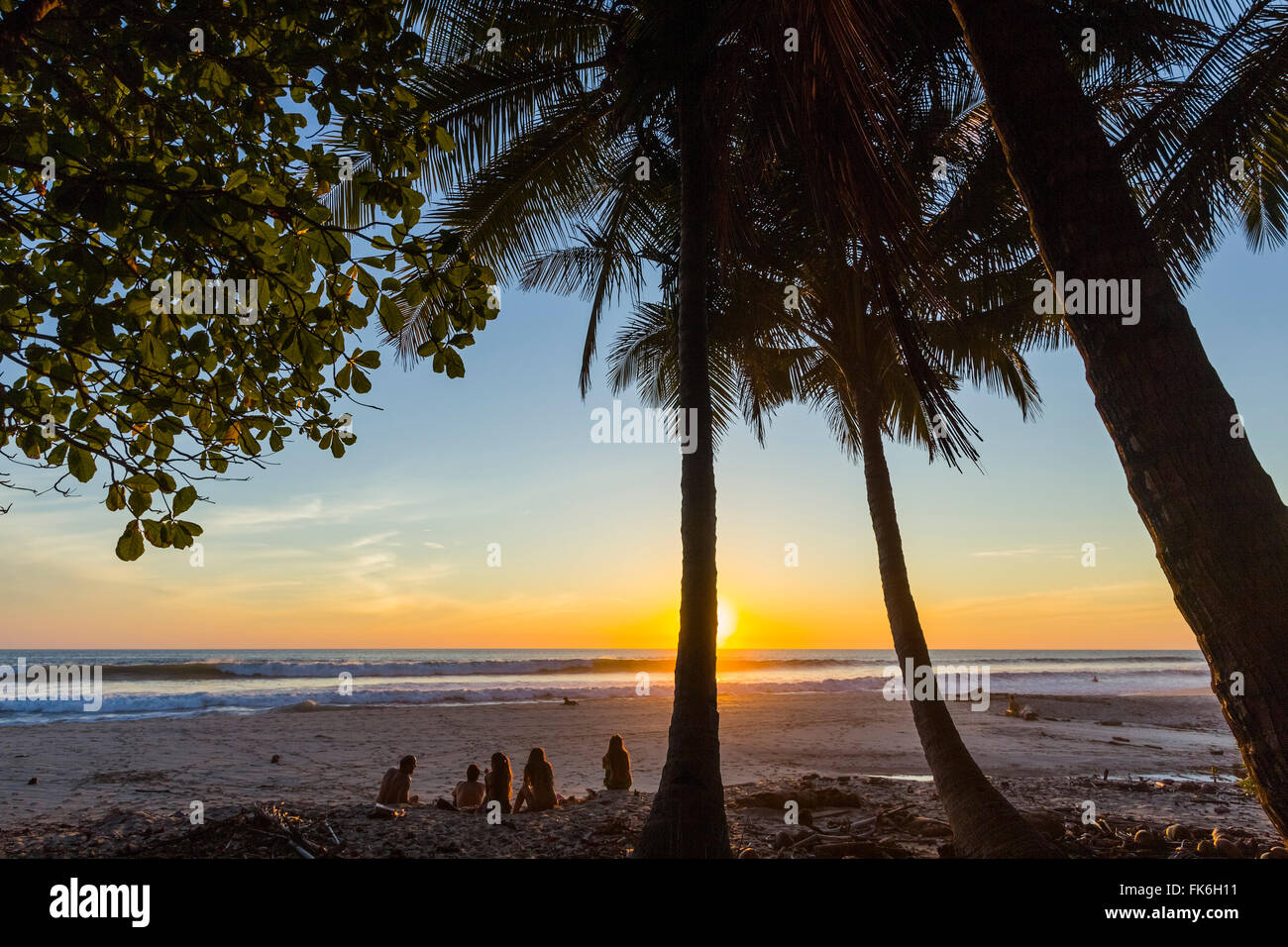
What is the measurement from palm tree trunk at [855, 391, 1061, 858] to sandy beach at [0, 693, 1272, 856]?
0.73 meters

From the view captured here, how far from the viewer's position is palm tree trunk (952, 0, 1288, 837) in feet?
6.77

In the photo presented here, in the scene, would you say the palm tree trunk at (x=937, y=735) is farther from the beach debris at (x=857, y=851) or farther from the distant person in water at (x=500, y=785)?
the distant person in water at (x=500, y=785)

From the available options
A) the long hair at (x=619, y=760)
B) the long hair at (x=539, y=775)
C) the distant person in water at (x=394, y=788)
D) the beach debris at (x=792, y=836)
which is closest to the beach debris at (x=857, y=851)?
the beach debris at (x=792, y=836)

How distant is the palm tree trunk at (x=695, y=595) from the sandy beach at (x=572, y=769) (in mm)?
1499

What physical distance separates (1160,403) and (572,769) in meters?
12.5

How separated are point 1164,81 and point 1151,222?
3.29m

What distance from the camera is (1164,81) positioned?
5949mm

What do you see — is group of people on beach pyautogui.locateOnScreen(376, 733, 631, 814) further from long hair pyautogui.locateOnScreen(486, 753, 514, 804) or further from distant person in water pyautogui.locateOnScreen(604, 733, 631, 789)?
distant person in water pyautogui.locateOnScreen(604, 733, 631, 789)

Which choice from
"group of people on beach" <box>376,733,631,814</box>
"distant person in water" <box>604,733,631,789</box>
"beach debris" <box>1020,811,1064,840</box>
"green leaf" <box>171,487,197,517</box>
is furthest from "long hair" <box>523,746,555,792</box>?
"green leaf" <box>171,487,197,517</box>

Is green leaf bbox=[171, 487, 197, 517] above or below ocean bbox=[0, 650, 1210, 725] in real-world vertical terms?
above

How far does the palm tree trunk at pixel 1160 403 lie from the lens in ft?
6.77

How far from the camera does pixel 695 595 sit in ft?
18.4

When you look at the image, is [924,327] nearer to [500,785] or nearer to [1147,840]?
[1147,840]
